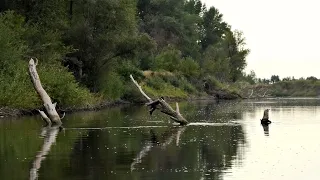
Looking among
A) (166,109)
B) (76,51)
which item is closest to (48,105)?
(166,109)

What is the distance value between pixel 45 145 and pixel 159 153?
496 centimetres

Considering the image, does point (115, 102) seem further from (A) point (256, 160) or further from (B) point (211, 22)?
(B) point (211, 22)

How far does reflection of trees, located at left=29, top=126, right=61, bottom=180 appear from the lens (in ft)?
57.3

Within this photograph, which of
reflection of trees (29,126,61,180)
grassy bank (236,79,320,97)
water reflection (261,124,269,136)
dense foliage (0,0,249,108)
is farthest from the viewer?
grassy bank (236,79,320,97)

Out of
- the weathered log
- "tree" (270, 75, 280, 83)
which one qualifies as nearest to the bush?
the weathered log

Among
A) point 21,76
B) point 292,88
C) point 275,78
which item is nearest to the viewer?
point 21,76

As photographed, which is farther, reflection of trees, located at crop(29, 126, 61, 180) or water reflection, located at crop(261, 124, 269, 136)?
water reflection, located at crop(261, 124, 269, 136)

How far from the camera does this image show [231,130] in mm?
32344

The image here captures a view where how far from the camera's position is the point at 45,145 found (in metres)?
24.2

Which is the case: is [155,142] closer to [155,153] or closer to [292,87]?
[155,153]

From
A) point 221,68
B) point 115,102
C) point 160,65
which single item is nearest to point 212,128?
point 115,102

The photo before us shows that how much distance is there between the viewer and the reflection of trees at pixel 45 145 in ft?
57.3

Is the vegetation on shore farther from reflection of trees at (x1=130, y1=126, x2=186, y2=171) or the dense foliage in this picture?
reflection of trees at (x1=130, y1=126, x2=186, y2=171)

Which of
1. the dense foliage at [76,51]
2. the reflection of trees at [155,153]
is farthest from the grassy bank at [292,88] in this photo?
the reflection of trees at [155,153]
